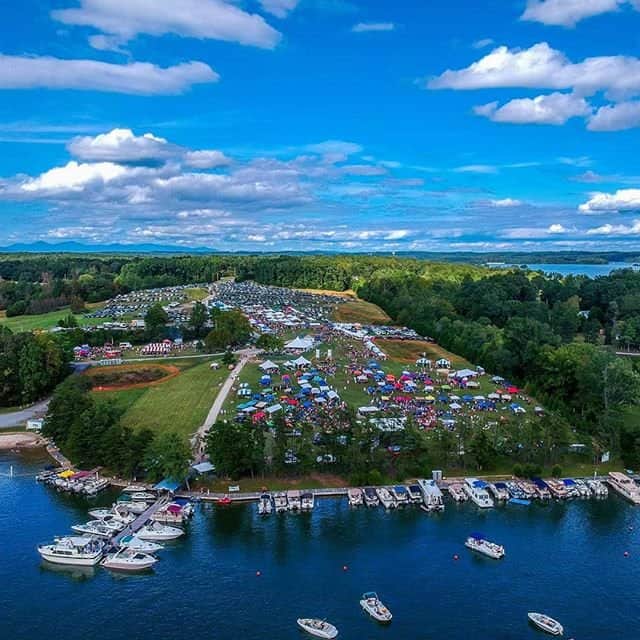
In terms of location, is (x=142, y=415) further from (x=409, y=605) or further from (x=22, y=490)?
(x=409, y=605)

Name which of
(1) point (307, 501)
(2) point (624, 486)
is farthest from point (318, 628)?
(2) point (624, 486)

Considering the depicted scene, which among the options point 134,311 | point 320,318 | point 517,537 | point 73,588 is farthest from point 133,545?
point 134,311

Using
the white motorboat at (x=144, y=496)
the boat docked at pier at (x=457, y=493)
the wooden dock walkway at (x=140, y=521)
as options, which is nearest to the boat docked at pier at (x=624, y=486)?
the boat docked at pier at (x=457, y=493)

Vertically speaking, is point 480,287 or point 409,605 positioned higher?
point 480,287

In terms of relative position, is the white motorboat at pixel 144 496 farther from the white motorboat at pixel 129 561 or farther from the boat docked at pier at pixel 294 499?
the boat docked at pier at pixel 294 499

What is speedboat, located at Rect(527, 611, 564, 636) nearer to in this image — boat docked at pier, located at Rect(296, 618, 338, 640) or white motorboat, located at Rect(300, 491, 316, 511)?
boat docked at pier, located at Rect(296, 618, 338, 640)

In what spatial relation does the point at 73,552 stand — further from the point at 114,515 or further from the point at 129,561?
the point at 114,515
